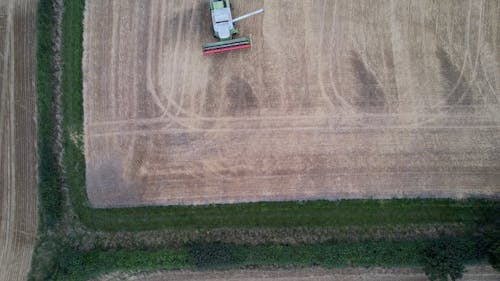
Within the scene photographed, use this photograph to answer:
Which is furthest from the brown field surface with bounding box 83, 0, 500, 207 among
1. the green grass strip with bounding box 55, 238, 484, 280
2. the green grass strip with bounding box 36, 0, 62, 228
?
the green grass strip with bounding box 55, 238, 484, 280

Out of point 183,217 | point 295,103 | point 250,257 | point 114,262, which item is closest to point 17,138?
point 114,262

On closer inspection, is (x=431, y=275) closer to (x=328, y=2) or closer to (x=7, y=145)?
(x=328, y=2)

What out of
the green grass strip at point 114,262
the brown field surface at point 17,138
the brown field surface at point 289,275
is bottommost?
the brown field surface at point 289,275

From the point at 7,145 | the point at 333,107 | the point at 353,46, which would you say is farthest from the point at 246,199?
the point at 7,145

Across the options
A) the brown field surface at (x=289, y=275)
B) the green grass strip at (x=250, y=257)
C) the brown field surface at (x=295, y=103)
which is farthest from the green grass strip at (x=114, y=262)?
the brown field surface at (x=295, y=103)

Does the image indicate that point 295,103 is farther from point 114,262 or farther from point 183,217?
point 114,262

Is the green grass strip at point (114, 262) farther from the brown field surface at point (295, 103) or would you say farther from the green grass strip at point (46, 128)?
the brown field surface at point (295, 103)
